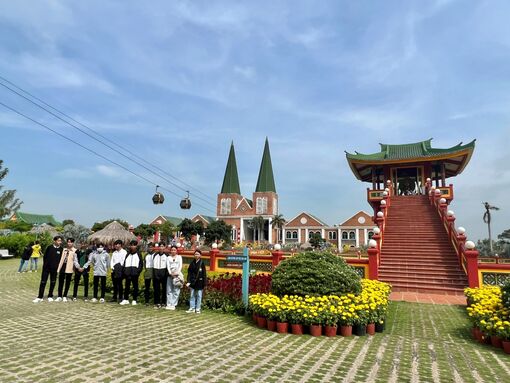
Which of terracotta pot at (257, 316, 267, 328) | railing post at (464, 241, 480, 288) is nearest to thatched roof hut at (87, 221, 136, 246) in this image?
terracotta pot at (257, 316, 267, 328)

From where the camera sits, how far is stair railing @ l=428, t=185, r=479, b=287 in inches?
403

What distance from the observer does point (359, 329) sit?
5508 millimetres

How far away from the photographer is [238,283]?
7734 mm

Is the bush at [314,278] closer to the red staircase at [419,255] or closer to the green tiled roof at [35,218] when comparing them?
the red staircase at [419,255]

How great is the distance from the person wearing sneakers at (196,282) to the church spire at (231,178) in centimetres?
5599

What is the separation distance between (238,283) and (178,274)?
1386mm

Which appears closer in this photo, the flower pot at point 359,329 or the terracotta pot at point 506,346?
the terracotta pot at point 506,346

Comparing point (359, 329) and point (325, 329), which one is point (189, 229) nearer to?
point (325, 329)

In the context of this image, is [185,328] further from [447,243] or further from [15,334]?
[447,243]

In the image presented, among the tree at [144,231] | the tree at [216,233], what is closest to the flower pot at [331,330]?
the tree at [216,233]

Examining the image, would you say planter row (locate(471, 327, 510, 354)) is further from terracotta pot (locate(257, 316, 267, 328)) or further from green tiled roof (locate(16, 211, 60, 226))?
green tiled roof (locate(16, 211, 60, 226))

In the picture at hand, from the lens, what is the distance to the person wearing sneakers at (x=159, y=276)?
777 cm

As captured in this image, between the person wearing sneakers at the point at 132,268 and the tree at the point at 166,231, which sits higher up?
the tree at the point at 166,231

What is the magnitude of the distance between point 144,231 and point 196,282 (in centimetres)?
4785
